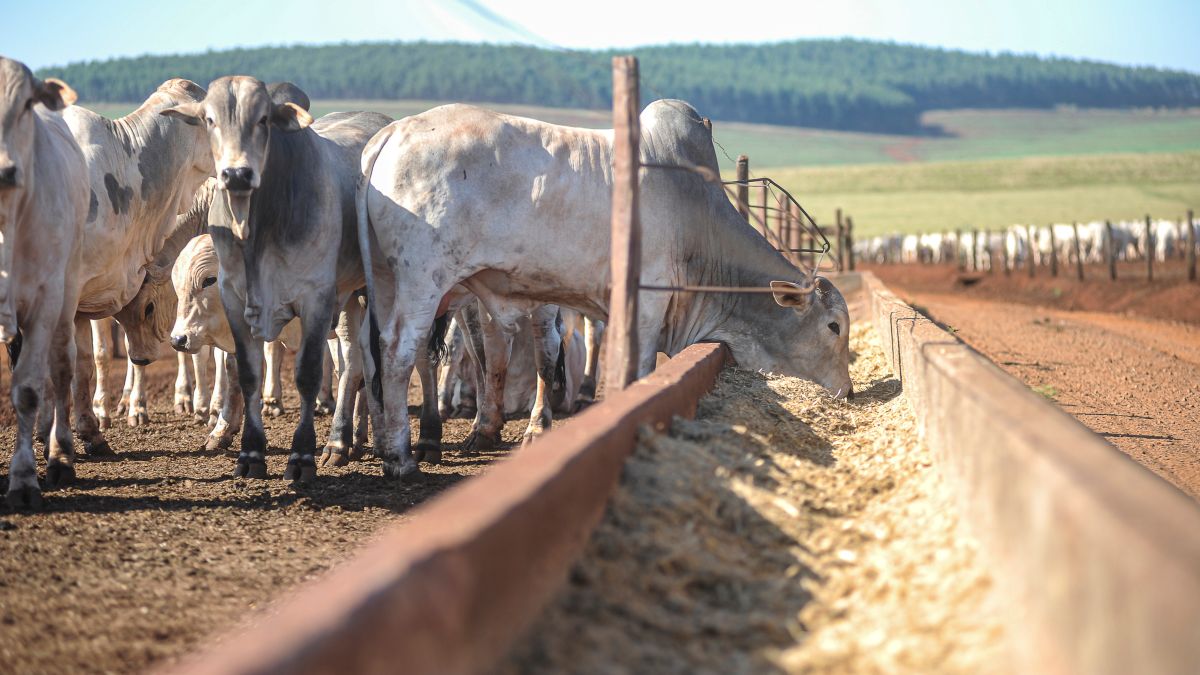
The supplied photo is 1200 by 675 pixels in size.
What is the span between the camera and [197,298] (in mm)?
10008

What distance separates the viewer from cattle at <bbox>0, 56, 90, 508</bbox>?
7102mm

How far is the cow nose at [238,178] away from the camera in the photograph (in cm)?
752

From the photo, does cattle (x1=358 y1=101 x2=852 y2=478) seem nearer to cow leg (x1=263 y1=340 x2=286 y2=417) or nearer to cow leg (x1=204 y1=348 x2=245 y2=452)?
cow leg (x1=204 y1=348 x2=245 y2=452)

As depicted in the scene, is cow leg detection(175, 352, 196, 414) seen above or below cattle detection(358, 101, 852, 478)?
below

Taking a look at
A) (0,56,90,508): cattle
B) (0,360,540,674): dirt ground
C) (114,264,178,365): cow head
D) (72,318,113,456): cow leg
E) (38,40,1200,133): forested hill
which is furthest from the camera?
(38,40,1200,133): forested hill

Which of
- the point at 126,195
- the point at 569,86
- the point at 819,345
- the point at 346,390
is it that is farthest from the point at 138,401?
the point at 569,86

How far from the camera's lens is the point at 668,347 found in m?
9.37

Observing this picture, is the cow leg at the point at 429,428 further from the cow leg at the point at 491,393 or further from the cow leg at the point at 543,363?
the cow leg at the point at 543,363

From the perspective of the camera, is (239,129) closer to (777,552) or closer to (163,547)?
(163,547)

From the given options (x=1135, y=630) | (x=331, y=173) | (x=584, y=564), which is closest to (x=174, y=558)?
(x=584, y=564)

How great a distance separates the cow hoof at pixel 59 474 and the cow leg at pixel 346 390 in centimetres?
174

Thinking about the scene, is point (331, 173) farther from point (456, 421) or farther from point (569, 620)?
point (569, 620)

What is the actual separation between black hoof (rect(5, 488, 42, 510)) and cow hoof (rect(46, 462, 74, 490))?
0.93 m

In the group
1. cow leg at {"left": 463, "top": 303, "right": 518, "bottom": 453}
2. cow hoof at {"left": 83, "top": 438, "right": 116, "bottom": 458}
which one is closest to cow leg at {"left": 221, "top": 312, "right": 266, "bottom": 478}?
cow hoof at {"left": 83, "top": 438, "right": 116, "bottom": 458}
